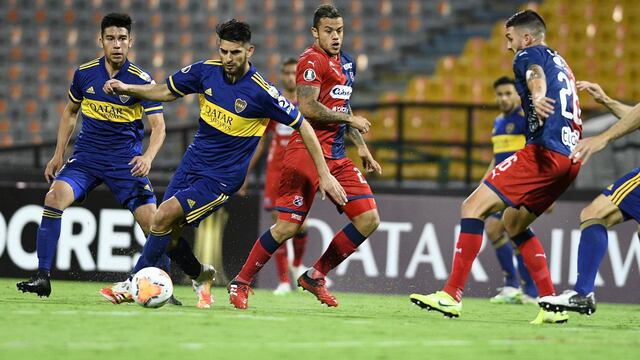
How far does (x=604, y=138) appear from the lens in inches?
249

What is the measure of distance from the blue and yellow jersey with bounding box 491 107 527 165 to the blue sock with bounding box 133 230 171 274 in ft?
13.4

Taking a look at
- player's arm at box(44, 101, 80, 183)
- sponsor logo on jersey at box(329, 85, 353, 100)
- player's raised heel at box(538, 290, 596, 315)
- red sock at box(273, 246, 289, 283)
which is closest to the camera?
player's raised heel at box(538, 290, 596, 315)

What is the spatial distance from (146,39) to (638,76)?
327 inches

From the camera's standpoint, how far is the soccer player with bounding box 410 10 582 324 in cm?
702

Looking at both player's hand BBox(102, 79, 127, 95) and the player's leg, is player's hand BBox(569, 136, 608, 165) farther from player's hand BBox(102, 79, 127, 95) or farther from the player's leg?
the player's leg

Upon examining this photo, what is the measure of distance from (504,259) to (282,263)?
2254 mm

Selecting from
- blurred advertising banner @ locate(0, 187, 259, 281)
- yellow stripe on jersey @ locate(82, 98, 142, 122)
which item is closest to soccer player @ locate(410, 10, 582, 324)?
yellow stripe on jersey @ locate(82, 98, 142, 122)

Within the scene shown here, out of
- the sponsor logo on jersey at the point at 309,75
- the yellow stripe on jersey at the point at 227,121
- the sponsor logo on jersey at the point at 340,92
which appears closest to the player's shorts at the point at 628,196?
the sponsor logo on jersey at the point at 340,92

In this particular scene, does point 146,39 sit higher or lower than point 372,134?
higher

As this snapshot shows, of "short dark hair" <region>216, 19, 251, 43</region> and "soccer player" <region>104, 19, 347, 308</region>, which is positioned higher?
"short dark hair" <region>216, 19, 251, 43</region>

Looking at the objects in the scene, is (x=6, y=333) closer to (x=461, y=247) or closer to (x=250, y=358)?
(x=250, y=358)

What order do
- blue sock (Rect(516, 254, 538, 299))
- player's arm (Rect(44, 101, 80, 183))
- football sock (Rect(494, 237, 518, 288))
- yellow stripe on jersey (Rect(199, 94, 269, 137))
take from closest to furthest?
yellow stripe on jersey (Rect(199, 94, 269, 137)) → player's arm (Rect(44, 101, 80, 183)) → blue sock (Rect(516, 254, 538, 299)) → football sock (Rect(494, 237, 518, 288))

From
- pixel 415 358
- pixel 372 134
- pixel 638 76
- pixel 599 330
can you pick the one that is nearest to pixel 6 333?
pixel 415 358

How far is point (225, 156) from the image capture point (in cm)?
749
